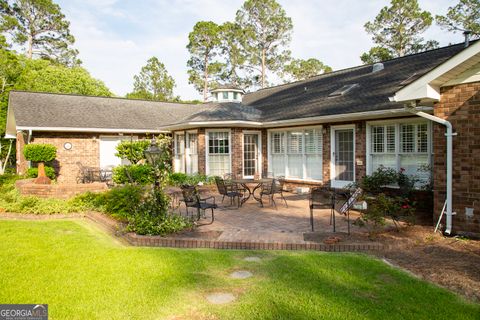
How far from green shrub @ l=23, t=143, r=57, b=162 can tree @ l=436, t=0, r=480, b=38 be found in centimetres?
3101

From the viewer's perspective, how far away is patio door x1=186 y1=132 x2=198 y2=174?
1520 cm

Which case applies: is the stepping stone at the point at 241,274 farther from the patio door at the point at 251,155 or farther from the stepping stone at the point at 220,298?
the patio door at the point at 251,155

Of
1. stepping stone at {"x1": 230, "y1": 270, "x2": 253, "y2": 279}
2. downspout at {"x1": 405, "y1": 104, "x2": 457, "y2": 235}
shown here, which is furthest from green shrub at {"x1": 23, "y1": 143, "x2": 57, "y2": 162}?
downspout at {"x1": 405, "y1": 104, "x2": 457, "y2": 235}

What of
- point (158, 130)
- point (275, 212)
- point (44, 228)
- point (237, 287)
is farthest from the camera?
point (158, 130)

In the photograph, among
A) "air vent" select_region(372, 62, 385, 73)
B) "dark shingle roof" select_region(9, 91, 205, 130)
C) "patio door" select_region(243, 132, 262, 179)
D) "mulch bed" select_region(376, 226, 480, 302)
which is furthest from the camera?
"dark shingle roof" select_region(9, 91, 205, 130)

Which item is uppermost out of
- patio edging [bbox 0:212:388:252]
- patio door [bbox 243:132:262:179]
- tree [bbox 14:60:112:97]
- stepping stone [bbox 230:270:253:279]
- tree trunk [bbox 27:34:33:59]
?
tree trunk [bbox 27:34:33:59]

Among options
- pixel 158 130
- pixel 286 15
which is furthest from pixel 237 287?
pixel 286 15

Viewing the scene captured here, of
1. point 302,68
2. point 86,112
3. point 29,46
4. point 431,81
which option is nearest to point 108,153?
point 86,112

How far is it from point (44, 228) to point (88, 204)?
2205 mm

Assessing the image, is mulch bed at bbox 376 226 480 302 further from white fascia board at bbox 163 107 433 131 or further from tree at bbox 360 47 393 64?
tree at bbox 360 47 393 64

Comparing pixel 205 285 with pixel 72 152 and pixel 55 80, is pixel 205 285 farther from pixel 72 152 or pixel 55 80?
pixel 55 80

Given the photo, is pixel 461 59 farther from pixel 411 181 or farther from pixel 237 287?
pixel 237 287

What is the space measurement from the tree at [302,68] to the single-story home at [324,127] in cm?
1754

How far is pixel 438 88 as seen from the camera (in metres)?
6.87
